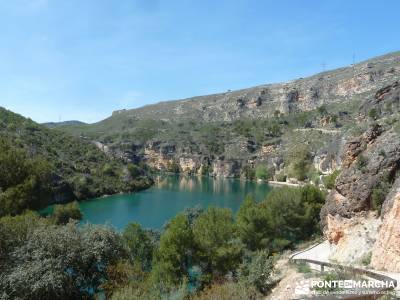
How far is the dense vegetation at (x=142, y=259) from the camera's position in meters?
17.4

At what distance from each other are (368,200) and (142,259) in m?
16.5

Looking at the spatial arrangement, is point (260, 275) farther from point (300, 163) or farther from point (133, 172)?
point (133, 172)

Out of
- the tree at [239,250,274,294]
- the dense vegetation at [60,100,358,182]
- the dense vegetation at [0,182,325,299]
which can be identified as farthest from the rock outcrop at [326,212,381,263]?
the dense vegetation at [60,100,358,182]

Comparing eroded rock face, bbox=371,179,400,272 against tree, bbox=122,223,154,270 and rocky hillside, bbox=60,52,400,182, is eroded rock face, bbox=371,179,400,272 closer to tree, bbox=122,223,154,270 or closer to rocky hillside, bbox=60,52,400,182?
tree, bbox=122,223,154,270

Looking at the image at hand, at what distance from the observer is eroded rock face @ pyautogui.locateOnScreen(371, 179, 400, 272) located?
16.7m

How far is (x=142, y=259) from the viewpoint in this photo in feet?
100

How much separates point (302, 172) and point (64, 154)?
212ft

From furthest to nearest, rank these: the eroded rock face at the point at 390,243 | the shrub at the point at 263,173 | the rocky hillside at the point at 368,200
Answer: the shrub at the point at 263,173
the rocky hillside at the point at 368,200
the eroded rock face at the point at 390,243

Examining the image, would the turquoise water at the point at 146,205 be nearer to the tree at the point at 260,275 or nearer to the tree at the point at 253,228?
the tree at the point at 253,228

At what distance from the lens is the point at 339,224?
77.8 ft

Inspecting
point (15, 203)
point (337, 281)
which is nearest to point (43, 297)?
point (337, 281)

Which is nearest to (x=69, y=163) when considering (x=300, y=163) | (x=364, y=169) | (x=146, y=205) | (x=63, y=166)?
(x=63, y=166)

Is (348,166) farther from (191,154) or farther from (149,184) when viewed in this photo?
(191,154)

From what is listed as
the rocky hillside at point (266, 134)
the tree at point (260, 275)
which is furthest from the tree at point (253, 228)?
the rocky hillside at point (266, 134)
